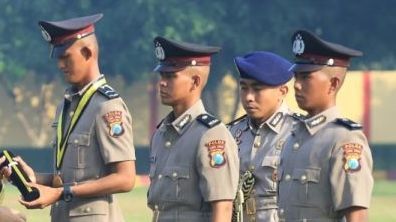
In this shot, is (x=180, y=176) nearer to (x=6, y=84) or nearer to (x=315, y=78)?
(x=315, y=78)

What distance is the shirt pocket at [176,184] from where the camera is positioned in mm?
7629

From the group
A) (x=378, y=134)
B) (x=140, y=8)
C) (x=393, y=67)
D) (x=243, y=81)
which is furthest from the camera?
(x=378, y=134)

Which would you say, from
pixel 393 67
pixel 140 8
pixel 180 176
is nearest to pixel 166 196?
pixel 180 176

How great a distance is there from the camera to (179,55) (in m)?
7.87

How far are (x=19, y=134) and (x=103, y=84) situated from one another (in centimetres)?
4808

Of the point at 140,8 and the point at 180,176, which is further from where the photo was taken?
the point at 140,8

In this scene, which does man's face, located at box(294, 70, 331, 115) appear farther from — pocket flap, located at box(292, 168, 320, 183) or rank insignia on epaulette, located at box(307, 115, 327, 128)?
pocket flap, located at box(292, 168, 320, 183)

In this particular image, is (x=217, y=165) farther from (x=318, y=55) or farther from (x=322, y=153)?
(x=318, y=55)

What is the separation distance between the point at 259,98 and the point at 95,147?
1746mm

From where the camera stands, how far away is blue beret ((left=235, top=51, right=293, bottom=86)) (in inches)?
347

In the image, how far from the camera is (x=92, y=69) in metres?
7.60

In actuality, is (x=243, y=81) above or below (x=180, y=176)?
above

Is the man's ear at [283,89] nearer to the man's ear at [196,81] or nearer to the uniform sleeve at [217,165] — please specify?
the man's ear at [196,81]

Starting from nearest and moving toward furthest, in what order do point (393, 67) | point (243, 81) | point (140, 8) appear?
point (243, 81) < point (140, 8) < point (393, 67)
